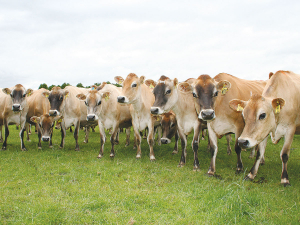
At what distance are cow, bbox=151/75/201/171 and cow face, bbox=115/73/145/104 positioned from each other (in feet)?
3.13

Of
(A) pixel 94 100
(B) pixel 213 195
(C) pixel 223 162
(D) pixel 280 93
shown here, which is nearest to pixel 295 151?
(C) pixel 223 162

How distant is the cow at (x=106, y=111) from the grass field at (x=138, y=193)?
1.28 metres

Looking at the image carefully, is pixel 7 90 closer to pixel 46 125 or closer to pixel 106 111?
pixel 46 125

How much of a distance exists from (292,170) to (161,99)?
403 centimetres

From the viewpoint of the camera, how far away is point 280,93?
5.45 meters

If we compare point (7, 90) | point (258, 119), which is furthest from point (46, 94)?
point (258, 119)

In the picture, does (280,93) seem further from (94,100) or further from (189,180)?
(94,100)

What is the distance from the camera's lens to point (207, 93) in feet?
19.0

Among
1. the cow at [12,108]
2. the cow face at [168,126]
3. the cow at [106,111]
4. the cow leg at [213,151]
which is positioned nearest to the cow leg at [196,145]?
the cow leg at [213,151]

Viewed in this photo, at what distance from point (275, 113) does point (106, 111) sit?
5444 mm

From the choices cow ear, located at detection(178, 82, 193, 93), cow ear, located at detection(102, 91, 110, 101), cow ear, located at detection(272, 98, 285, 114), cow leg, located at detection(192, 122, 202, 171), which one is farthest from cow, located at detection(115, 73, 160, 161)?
cow ear, located at detection(272, 98, 285, 114)

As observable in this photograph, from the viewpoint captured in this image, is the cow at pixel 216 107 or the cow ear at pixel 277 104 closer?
the cow ear at pixel 277 104

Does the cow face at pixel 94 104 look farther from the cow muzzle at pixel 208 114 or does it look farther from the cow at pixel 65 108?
the cow muzzle at pixel 208 114

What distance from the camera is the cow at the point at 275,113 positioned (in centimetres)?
478
